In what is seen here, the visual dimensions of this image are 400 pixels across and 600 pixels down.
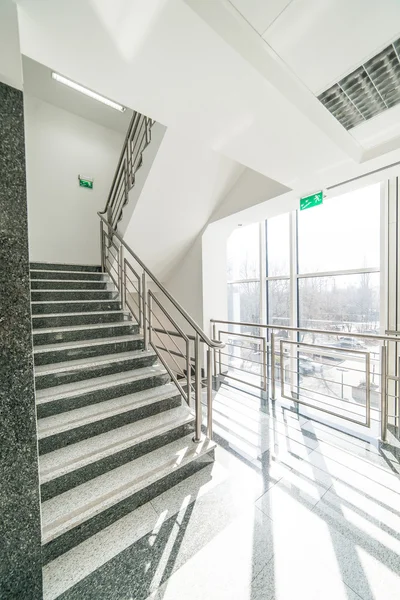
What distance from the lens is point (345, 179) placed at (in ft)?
8.87

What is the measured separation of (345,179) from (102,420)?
349 centimetres

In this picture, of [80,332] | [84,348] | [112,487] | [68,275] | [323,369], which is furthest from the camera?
[323,369]

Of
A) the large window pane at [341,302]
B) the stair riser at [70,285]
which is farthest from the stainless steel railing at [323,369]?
the stair riser at [70,285]

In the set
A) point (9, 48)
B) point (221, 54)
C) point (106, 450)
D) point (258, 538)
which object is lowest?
point (258, 538)

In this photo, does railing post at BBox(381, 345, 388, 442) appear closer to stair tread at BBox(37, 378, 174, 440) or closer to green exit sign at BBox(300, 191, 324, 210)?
green exit sign at BBox(300, 191, 324, 210)

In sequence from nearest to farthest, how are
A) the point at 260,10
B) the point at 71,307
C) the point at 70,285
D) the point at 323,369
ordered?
1. the point at 260,10
2. the point at 71,307
3. the point at 70,285
4. the point at 323,369

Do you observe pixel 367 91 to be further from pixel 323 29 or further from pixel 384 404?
pixel 384 404

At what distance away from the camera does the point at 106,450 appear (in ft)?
5.51

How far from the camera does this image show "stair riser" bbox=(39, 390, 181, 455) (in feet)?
5.47

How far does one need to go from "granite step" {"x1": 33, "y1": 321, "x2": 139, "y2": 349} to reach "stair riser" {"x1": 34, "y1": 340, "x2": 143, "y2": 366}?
0.17m

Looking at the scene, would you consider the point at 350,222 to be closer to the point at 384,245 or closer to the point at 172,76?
the point at 384,245

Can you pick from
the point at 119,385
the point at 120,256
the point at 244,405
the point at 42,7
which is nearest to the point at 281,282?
the point at 244,405

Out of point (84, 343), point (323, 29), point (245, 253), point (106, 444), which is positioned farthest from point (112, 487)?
point (245, 253)

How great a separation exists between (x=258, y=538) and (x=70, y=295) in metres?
2.97
